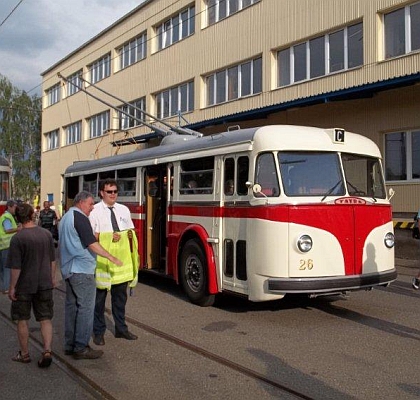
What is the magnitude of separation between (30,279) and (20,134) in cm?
5253

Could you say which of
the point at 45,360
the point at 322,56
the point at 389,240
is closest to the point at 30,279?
the point at 45,360

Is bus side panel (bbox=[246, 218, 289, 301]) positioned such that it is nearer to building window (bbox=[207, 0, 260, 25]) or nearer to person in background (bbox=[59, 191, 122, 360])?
person in background (bbox=[59, 191, 122, 360])

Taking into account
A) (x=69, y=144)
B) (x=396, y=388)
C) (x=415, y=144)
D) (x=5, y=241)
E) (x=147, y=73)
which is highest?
(x=147, y=73)

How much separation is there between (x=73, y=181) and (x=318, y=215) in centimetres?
875

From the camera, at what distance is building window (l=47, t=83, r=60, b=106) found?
4059 cm

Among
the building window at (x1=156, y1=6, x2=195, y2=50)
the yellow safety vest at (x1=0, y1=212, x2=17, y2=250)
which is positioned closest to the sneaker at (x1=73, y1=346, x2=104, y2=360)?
the yellow safety vest at (x1=0, y1=212, x2=17, y2=250)

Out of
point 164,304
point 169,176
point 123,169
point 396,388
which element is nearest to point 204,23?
point 123,169

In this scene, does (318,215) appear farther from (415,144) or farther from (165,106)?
(165,106)

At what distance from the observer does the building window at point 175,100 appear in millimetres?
24703

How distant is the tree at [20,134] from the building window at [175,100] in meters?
31.0

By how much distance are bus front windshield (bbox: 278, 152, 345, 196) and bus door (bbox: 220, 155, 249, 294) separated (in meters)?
0.60

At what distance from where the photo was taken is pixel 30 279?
5.45m

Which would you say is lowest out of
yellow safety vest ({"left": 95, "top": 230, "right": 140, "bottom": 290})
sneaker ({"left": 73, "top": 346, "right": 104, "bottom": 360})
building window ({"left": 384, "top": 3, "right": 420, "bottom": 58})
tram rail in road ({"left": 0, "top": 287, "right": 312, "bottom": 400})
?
tram rail in road ({"left": 0, "top": 287, "right": 312, "bottom": 400})

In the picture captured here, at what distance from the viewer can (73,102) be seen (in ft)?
122
